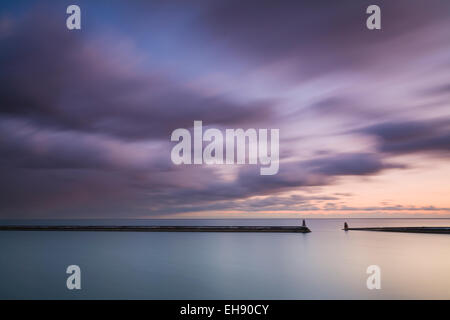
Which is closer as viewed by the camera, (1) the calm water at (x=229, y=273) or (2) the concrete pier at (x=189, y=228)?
(1) the calm water at (x=229, y=273)

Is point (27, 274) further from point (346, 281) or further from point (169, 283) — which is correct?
point (346, 281)

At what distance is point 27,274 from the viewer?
32406mm

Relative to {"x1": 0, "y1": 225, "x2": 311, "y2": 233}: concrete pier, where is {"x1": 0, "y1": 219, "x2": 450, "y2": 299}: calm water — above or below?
above

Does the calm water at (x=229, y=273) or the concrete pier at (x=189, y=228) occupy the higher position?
→ the calm water at (x=229, y=273)

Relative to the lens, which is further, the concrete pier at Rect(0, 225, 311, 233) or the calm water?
the concrete pier at Rect(0, 225, 311, 233)

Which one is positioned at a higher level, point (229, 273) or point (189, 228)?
point (229, 273)

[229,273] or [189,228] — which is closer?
[229,273]

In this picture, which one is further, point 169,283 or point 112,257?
point 112,257
